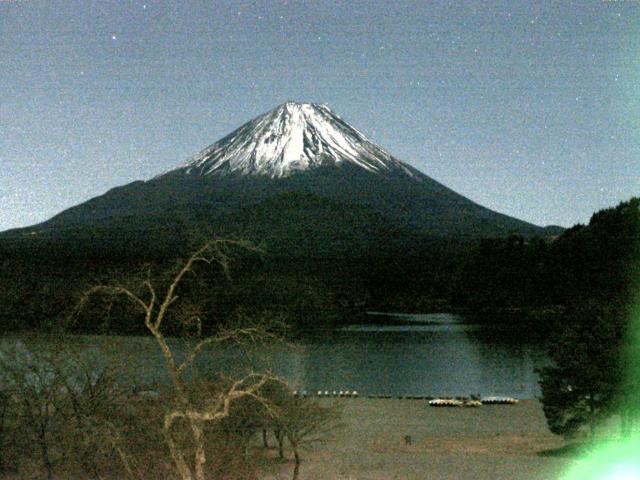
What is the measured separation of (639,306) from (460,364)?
1251 inches

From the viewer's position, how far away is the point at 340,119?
162625 millimetres

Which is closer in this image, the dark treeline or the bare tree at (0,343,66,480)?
the bare tree at (0,343,66,480)

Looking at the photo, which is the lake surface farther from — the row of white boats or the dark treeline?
the dark treeline

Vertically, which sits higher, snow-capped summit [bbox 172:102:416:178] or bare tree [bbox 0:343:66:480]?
snow-capped summit [bbox 172:102:416:178]

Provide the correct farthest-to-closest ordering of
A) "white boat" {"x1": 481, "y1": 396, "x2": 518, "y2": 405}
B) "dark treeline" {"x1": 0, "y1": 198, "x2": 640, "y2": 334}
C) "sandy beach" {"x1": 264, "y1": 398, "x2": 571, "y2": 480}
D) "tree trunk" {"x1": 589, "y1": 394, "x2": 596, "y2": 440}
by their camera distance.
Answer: "dark treeline" {"x1": 0, "y1": 198, "x2": 640, "y2": 334} < "white boat" {"x1": 481, "y1": 396, "x2": 518, "y2": 405} < "tree trunk" {"x1": 589, "y1": 394, "x2": 596, "y2": 440} < "sandy beach" {"x1": 264, "y1": 398, "x2": 571, "y2": 480}

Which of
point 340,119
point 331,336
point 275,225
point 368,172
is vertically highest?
point 340,119

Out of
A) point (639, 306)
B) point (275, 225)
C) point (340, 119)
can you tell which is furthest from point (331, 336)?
point (340, 119)

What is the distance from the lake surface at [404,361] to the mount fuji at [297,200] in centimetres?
5307

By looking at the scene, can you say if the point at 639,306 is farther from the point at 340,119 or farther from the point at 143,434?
the point at 340,119

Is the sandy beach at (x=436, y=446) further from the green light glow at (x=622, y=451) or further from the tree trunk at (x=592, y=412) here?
the tree trunk at (x=592, y=412)

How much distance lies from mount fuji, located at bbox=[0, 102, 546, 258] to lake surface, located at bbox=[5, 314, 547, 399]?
Result: 174 ft

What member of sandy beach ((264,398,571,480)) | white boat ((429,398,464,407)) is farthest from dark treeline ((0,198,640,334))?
sandy beach ((264,398,571,480))

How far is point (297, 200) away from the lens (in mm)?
146000

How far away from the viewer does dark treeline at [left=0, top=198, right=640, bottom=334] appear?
58.0 meters
